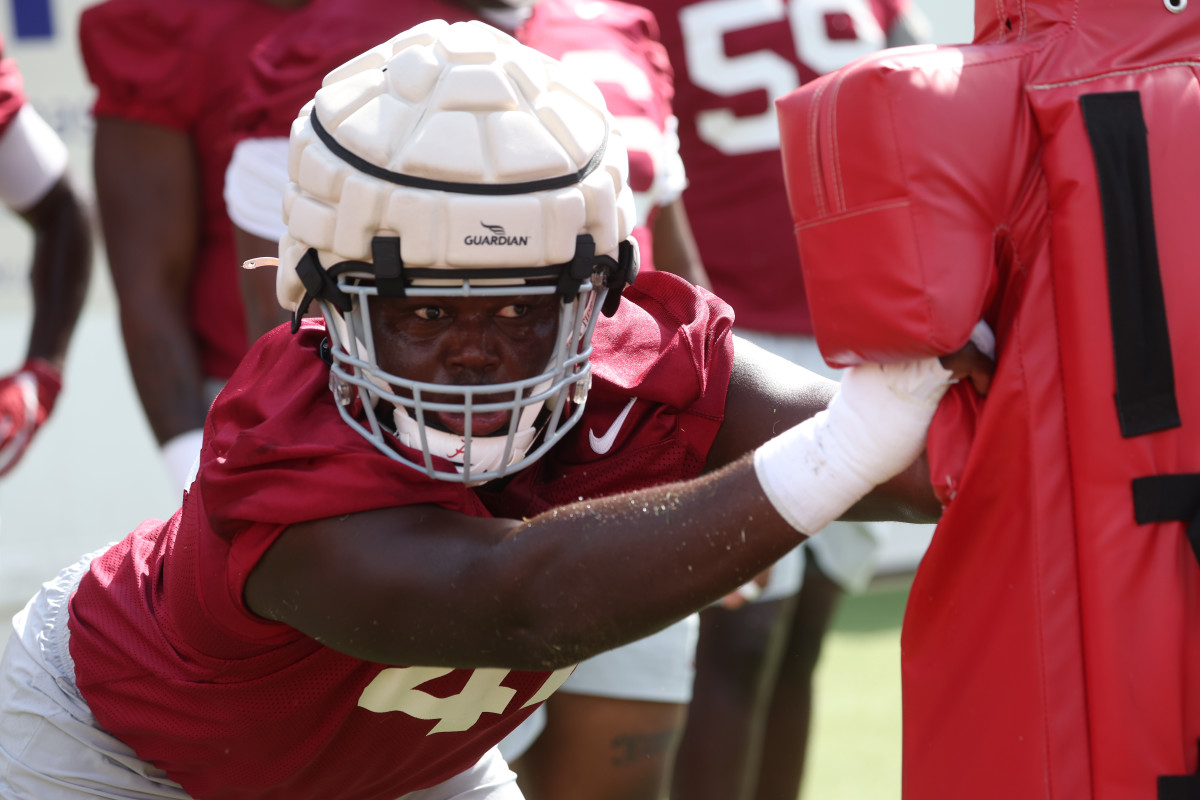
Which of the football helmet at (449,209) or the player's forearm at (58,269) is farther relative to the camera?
the player's forearm at (58,269)

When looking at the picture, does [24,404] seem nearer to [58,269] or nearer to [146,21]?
[58,269]

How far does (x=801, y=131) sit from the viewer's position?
1.58 metres

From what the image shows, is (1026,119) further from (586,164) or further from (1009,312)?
(586,164)

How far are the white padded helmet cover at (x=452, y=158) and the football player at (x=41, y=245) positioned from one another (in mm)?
2199

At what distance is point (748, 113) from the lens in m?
3.80

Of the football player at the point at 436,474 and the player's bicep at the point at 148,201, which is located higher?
the football player at the point at 436,474

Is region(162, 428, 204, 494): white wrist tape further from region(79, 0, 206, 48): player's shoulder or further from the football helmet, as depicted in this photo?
the football helmet

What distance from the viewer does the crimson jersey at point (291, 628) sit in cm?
178

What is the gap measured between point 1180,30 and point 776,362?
2.60 ft

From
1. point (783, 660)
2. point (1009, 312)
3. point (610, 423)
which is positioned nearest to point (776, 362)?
point (610, 423)

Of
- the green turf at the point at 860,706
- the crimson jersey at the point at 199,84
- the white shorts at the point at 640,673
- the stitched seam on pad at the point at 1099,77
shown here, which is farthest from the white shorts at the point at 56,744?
the green turf at the point at 860,706

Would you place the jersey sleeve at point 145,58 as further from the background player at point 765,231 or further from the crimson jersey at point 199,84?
the background player at point 765,231

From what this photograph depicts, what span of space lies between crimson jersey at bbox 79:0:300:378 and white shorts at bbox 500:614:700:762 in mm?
1187

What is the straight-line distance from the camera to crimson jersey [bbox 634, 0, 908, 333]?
12.4ft
